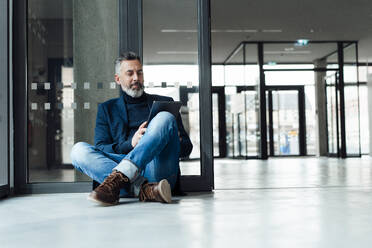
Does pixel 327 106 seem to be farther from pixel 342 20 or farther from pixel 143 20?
→ pixel 143 20

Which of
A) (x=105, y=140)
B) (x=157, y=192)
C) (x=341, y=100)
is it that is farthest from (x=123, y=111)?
(x=341, y=100)

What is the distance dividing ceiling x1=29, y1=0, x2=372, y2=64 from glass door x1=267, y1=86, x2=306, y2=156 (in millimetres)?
1021

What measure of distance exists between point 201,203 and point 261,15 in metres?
6.88

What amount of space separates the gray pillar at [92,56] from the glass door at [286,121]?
10214 millimetres

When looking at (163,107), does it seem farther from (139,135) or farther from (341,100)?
(341,100)

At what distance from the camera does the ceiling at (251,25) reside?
3738 millimetres

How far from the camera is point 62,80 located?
3.68m

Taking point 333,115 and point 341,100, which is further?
point 333,115

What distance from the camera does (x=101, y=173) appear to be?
2791 millimetres

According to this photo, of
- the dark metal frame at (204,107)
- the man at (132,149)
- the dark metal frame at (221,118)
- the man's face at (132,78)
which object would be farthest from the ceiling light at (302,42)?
the man's face at (132,78)

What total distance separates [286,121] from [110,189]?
11984mm

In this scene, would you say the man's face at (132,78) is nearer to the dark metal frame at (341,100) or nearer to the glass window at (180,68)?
the glass window at (180,68)

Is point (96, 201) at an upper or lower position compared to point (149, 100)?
lower

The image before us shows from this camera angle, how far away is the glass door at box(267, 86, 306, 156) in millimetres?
13656
